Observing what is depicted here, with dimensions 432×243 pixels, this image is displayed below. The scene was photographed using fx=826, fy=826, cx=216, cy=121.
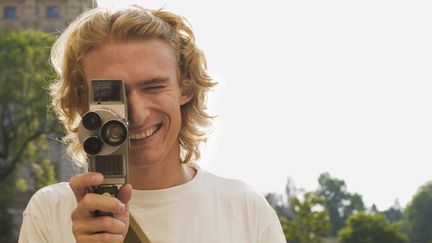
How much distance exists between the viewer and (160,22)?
2738 mm

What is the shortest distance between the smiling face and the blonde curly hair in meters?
0.04

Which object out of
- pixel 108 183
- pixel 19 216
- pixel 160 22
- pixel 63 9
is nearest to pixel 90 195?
pixel 108 183

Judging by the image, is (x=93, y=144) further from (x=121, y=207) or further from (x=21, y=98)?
(x=21, y=98)

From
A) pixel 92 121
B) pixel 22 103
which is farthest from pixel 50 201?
pixel 22 103

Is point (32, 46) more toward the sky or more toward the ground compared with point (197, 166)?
more toward the sky

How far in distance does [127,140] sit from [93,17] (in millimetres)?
631

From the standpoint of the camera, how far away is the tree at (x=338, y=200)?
306 feet

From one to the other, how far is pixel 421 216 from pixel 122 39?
79808 millimetres

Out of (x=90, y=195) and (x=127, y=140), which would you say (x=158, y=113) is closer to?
(x=127, y=140)

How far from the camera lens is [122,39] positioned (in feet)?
8.63

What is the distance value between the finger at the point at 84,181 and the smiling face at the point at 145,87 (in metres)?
0.33

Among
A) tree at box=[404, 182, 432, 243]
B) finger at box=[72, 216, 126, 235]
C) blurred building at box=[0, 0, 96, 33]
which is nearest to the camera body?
finger at box=[72, 216, 126, 235]

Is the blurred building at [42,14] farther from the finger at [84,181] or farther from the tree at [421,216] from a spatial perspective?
the finger at [84,181]

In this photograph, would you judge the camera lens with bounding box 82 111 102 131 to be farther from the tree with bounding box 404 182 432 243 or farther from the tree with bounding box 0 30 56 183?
the tree with bounding box 404 182 432 243
